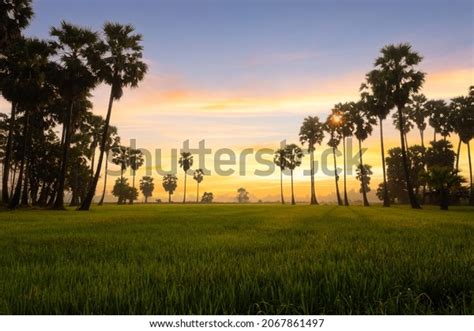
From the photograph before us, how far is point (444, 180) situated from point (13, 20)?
46.9 m

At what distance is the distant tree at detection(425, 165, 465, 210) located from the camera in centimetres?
4731

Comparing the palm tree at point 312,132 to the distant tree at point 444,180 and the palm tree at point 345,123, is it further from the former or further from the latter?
the distant tree at point 444,180

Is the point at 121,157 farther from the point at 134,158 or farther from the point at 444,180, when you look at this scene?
the point at 444,180

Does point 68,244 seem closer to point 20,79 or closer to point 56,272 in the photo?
point 56,272

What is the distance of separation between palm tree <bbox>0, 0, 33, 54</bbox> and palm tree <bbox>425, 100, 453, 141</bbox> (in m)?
66.9

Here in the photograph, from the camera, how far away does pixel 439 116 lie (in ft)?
246

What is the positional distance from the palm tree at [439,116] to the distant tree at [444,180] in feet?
94.3

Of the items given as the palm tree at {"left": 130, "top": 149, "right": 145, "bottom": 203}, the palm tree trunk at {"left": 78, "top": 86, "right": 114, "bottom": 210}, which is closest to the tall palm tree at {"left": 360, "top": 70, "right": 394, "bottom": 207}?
the palm tree trunk at {"left": 78, "top": 86, "right": 114, "bottom": 210}

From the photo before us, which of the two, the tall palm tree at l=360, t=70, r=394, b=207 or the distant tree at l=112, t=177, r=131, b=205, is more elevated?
the tall palm tree at l=360, t=70, r=394, b=207

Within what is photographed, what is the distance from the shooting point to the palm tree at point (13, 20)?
32.9 metres

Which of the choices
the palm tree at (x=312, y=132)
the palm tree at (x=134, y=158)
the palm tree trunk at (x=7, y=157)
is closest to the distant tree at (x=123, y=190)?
the palm tree at (x=134, y=158)

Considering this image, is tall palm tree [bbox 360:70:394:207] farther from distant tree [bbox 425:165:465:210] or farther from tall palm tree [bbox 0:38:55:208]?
tall palm tree [bbox 0:38:55:208]

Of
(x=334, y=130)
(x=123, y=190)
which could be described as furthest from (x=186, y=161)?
(x=334, y=130)
